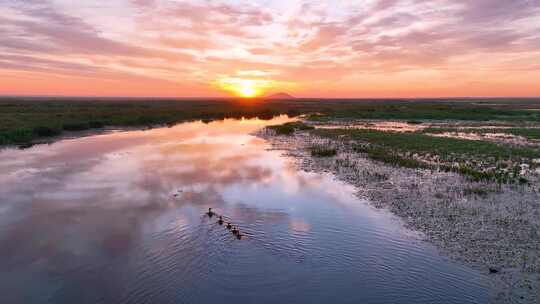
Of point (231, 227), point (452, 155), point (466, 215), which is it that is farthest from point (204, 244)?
Answer: point (452, 155)

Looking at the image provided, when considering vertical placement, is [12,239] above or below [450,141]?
below

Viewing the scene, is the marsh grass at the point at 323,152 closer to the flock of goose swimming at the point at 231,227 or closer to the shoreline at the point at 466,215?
the shoreline at the point at 466,215

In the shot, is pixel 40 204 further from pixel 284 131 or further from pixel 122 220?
pixel 284 131

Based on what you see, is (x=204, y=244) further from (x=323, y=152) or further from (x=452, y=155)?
(x=452, y=155)

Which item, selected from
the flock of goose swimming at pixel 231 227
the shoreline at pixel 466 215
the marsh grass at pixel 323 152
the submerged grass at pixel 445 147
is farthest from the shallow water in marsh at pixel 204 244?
the submerged grass at pixel 445 147

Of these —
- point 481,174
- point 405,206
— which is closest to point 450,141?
point 481,174

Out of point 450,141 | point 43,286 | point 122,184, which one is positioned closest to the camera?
point 43,286

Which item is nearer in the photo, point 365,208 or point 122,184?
point 365,208
